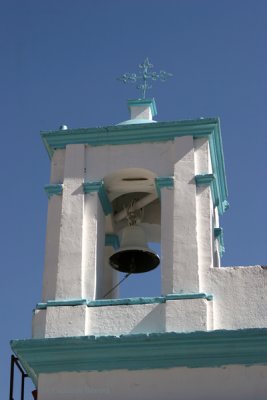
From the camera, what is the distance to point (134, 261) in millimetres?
11070

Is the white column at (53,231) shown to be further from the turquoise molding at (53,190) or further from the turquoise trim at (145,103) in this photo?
the turquoise trim at (145,103)

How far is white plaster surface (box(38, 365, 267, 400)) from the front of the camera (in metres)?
9.21

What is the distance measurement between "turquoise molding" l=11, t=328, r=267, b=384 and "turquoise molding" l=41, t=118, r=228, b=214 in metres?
1.99

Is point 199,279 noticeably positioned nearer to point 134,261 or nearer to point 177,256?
point 177,256

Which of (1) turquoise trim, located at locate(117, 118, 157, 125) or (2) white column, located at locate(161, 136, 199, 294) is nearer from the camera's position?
(2) white column, located at locate(161, 136, 199, 294)

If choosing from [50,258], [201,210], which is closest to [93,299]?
[50,258]

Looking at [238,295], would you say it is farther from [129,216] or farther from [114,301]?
[129,216]

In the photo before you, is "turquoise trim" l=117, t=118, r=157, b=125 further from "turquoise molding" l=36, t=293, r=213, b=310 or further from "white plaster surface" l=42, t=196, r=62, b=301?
"turquoise molding" l=36, t=293, r=213, b=310

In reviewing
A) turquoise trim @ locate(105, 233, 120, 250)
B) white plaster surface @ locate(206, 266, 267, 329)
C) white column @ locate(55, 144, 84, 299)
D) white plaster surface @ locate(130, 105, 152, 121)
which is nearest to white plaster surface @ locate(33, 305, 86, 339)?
white column @ locate(55, 144, 84, 299)

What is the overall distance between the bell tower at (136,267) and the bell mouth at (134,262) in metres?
0.01

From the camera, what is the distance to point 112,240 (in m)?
11.4

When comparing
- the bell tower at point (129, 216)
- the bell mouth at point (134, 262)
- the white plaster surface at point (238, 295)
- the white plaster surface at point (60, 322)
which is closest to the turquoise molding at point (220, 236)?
the bell tower at point (129, 216)

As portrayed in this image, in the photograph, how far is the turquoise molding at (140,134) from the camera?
420 inches

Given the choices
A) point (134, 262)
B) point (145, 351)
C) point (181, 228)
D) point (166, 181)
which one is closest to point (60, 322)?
point (145, 351)
